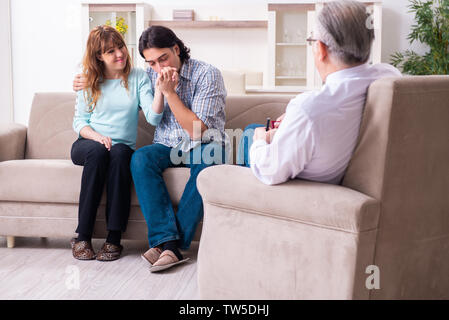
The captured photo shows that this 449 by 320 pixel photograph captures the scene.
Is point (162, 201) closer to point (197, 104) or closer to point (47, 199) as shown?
point (197, 104)

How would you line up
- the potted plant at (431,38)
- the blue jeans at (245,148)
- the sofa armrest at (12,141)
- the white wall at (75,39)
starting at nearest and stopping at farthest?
the blue jeans at (245,148)
the sofa armrest at (12,141)
the potted plant at (431,38)
the white wall at (75,39)

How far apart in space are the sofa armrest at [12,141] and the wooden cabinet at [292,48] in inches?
144

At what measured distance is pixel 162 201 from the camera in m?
2.21

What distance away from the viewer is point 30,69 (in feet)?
21.7

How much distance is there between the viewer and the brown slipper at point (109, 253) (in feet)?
7.45

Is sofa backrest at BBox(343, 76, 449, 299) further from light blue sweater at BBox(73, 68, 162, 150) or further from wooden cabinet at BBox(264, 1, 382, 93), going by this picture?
wooden cabinet at BBox(264, 1, 382, 93)

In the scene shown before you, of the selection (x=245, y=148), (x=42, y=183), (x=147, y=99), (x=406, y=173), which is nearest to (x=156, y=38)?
(x=147, y=99)

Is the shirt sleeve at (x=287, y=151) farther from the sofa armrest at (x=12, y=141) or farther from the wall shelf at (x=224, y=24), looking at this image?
the wall shelf at (x=224, y=24)

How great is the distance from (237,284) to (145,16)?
5.15 meters

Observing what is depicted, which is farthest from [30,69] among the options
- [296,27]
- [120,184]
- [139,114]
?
[120,184]

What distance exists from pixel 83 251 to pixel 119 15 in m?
4.31

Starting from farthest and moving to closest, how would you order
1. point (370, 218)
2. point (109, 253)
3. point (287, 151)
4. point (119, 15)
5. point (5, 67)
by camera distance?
point (5, 67) < point (119, 15) < point (109, 253) < point (287, 151) < point (370, 218)

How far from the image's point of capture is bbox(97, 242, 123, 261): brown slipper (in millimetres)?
2270

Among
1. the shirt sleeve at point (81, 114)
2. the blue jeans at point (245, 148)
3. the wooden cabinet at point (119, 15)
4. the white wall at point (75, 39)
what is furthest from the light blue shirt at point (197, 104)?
the white wall at point (75, 39)
